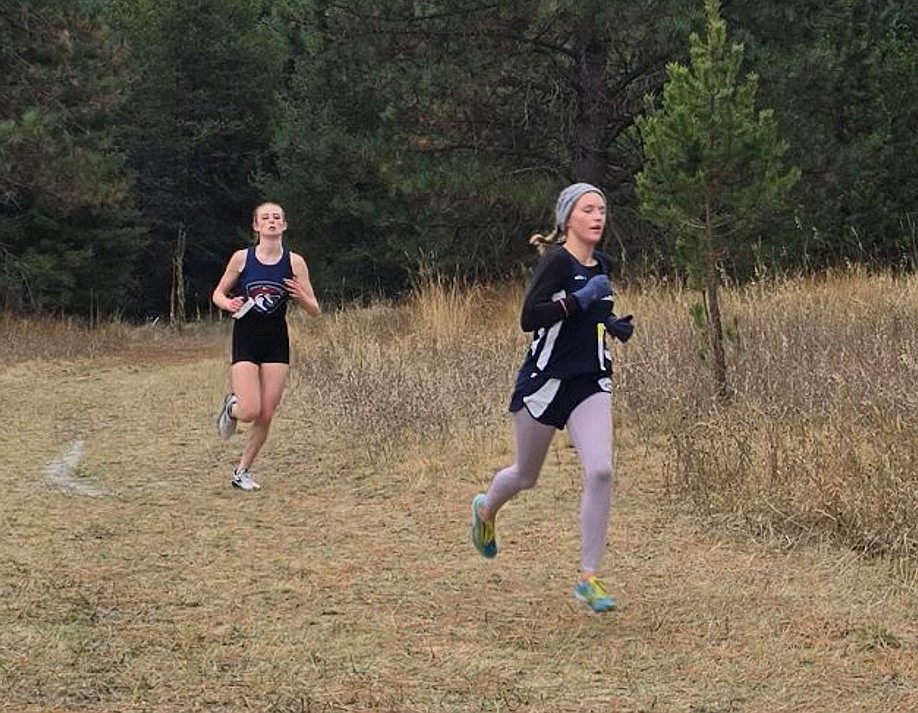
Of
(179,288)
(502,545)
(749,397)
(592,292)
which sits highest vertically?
(592,292)

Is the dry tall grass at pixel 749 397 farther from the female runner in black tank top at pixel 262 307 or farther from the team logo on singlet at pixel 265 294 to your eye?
the team logo on singlet at pixel 265 294

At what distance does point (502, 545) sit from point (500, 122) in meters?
12.5

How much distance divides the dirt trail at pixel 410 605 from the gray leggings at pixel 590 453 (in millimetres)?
337

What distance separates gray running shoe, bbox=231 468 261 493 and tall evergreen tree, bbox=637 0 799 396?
312cm

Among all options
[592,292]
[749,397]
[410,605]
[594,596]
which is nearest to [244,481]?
[410,605]

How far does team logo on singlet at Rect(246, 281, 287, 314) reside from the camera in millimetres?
8078

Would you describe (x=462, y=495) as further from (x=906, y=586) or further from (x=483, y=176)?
(x=483, y=176)

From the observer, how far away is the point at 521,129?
18.7m

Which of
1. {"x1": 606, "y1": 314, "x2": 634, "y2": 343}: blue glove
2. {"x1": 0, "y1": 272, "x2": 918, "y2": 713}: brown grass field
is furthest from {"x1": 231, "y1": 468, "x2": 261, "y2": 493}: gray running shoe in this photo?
{"x1": 606, "y1": 314, "x2": 634, "y2": 343}: blue glove

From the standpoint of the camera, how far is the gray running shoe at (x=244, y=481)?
27.6 feet

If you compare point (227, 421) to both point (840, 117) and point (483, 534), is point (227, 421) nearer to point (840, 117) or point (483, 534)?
point (483, 534)

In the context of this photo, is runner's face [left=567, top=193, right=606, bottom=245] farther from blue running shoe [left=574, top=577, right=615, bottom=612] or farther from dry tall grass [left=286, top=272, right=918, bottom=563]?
dry tall grass [left=286, top=272, right=918, bottom=563]

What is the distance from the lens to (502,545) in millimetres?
6727

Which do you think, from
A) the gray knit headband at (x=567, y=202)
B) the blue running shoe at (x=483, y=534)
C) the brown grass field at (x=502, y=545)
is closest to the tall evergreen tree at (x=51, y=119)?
the brown grass field at (x=502, y=545)
